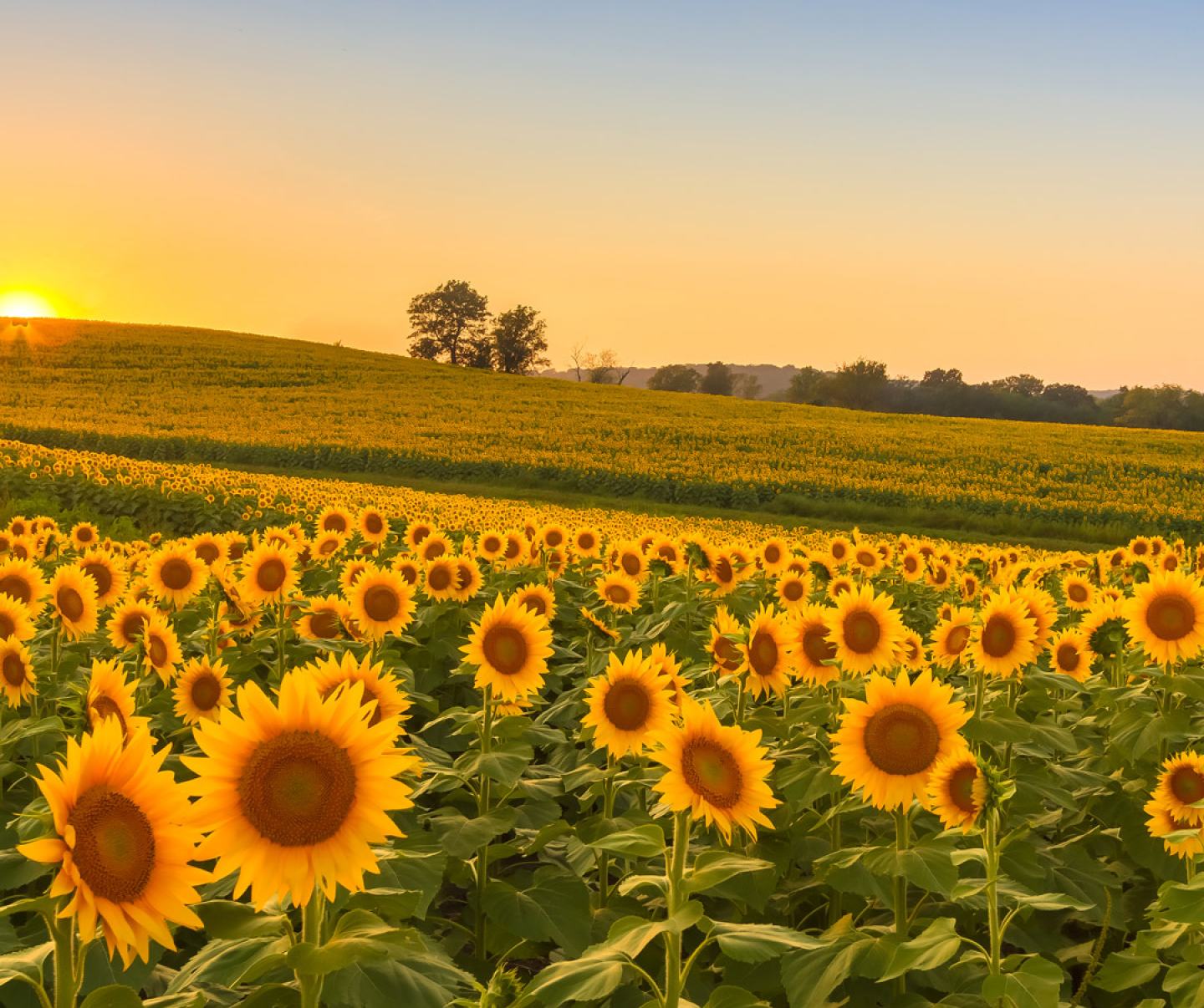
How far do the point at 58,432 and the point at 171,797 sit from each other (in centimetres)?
4321

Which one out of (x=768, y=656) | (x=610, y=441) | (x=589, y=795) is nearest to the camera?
(x=589, y=795)

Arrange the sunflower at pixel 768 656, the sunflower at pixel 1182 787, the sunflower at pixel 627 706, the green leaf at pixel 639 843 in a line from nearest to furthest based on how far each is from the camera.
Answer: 1. the green leaf at pixel 639 843
2. the sunflower at pixel 1182 787
3. the sunflower at pixel 627 706
4. the sunflower at pixel 768 656

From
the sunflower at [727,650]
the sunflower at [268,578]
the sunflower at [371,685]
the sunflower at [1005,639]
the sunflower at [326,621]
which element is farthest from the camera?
the sunflower at [268,578]

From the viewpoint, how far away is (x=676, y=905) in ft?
8.27

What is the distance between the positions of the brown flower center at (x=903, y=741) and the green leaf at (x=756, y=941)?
0.74 m

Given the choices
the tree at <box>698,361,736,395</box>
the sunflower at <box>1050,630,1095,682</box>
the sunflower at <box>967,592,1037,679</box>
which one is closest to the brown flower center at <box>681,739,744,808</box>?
the sunflower at <box>967,592,1037,679</box>

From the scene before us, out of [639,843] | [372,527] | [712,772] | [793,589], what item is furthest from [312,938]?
[372,527]

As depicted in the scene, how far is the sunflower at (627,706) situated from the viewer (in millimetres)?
3725

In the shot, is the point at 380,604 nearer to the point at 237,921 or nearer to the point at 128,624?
the point at 128,624

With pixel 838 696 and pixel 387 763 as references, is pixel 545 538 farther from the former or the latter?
pixel 387 763

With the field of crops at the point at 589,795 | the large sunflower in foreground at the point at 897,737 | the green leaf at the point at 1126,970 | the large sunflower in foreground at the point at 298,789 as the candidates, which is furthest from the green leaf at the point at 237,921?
the green leaf at the point at 1126,970

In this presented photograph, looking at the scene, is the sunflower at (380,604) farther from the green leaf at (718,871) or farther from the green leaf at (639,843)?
the green leaf at (718,871)

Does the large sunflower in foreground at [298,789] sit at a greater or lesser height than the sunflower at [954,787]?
greater

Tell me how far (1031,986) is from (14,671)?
3812 millimetres
